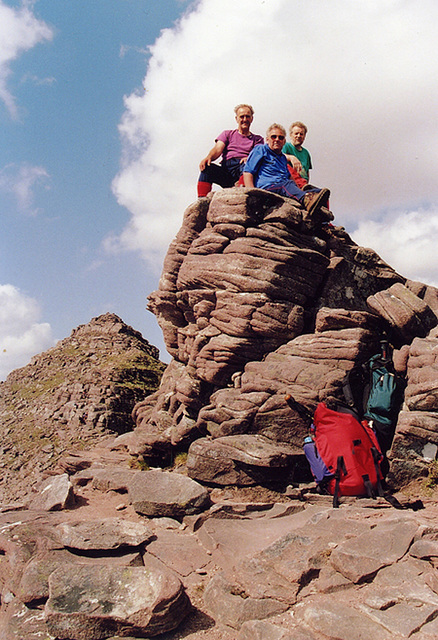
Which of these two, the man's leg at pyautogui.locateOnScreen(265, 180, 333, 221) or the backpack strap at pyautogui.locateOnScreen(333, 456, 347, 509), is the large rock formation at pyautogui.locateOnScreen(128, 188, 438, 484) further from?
the backpack strap at pyautogui.locateOnScreen(333, 456, 347, 509)

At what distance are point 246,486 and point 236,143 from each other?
54.9 feet

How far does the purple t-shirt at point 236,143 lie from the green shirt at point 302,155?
194cm

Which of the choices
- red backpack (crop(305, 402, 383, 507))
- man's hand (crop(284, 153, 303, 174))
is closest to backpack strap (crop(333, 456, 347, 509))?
red backpack (crop(305, 402, 383, 507))

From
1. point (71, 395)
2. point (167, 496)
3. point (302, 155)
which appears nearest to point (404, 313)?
point (302, 155)

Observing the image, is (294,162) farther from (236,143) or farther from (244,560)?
(244,560)

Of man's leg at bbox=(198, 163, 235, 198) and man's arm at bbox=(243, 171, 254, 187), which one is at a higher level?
man's leg at bbox=(198, 163, 235, 198)

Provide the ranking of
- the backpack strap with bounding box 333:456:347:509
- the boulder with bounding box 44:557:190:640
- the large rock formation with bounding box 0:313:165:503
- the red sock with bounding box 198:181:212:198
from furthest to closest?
1. the large rock formation with bounding box 0:313:165:503
2. the red sock with bounding box 198:181:212:198
3. the backpack strap with bounding box 333:456:347:509
4. the boulder with bounding box 44:557:190:640

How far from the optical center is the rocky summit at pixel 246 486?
31.1ft

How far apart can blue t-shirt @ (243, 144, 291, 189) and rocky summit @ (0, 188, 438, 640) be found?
4.82ft

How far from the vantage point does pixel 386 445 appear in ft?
54.6

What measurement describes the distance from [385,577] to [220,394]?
10.5 m

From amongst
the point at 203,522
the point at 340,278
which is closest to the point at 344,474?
the point at 203,522

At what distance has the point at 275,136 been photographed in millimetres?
21172

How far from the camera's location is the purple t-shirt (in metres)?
23.8
